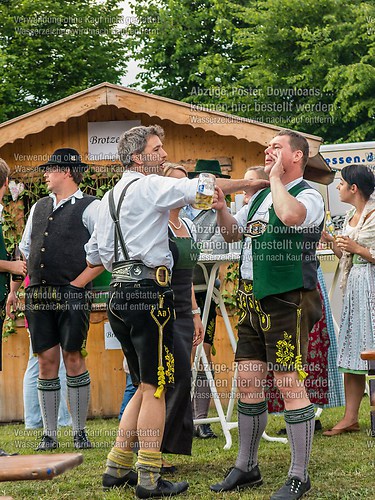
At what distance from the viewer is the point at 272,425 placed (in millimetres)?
7340

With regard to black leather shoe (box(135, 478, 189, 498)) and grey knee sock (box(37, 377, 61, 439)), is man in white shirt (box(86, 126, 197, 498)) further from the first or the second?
grey knee sock (box(37, 377, 61, 439))

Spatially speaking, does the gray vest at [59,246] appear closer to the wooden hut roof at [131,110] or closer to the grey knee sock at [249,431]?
the grey knee sock at [249,431]

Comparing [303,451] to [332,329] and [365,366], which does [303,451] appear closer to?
[365,366]

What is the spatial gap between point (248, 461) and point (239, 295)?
0.92 meters

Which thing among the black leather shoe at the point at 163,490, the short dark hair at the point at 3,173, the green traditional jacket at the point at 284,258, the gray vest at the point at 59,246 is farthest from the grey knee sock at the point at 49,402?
the green traditional jacket at the point at 284,258

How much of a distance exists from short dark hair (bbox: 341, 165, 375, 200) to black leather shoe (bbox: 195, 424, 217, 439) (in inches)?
87.5

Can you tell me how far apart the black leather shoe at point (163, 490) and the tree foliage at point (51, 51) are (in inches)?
832

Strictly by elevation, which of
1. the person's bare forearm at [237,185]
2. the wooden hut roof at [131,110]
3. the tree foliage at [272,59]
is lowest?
the person's bare forearm at [237,185]

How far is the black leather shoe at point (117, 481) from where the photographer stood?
15.9 feet

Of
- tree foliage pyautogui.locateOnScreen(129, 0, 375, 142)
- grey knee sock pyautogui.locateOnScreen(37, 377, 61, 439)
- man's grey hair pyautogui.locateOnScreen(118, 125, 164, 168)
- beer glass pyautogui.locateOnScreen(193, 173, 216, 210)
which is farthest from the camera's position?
tree foliage pyautogui.locateOnScreen(129, 0, 375, 142)

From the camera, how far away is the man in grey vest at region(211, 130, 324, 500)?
180 inches

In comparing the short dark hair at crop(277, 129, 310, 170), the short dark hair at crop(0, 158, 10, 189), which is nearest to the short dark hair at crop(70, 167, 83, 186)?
the short dark hair at crop(0, 158, 10, 189)

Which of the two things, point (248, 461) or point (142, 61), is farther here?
point (142, 61)

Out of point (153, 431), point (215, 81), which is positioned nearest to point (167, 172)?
point (153, 431)
